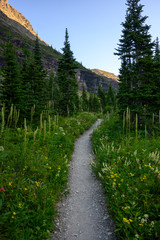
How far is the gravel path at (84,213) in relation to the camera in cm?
315

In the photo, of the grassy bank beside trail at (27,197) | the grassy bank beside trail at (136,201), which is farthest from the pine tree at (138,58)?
the grassy bank beside trail at (27,197)

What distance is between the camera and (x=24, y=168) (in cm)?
428

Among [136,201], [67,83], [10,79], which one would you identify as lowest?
[136,201]

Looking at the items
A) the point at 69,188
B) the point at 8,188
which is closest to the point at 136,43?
the point at 69,188

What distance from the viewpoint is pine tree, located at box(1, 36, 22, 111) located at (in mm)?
10602

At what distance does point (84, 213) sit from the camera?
12.6 feet

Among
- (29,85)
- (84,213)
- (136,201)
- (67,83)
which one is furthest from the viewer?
(67,83)

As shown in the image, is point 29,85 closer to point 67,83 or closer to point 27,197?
point 67,83

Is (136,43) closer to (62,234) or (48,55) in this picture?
(62,234)

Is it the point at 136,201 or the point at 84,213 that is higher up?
the point at 136,201

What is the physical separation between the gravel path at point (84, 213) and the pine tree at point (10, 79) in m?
8.57

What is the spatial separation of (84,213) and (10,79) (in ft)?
37.0

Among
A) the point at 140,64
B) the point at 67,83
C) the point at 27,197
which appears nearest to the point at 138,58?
the point at 140,64

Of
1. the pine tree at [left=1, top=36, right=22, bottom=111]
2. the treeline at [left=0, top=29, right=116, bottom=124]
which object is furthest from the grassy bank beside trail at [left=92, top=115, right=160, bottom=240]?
the pine tree at [left=1, top=36, right=22, bottom=111]
